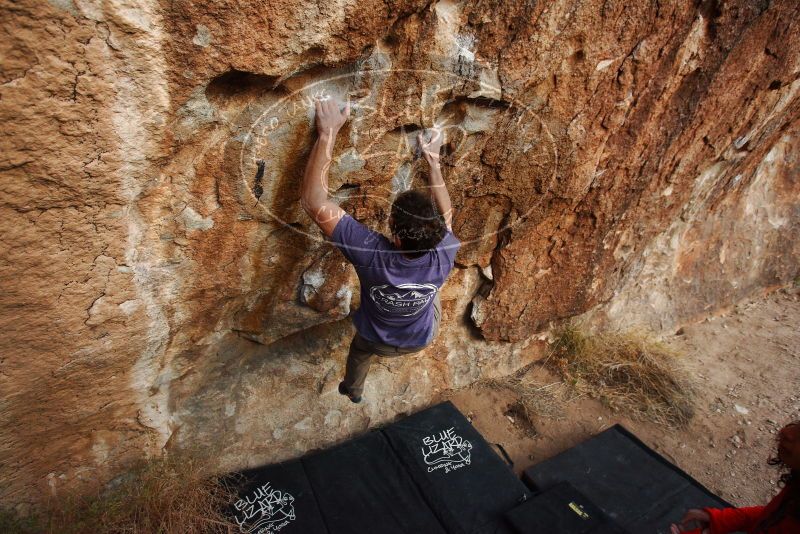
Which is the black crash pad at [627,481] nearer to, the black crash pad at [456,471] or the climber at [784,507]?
the black crash pad at [456,471]

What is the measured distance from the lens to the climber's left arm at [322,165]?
1.63 metres

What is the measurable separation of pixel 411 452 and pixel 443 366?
68 cm

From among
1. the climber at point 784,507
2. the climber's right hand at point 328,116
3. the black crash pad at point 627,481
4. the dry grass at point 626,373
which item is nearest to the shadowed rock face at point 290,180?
Result: the climber's right hand at point 328,116

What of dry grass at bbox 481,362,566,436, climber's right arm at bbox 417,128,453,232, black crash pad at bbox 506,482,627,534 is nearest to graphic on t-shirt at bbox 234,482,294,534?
black crash pad at bbox 506,482,627,534

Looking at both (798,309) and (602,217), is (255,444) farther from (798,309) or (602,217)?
(798,309)

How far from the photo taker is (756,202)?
4086 mm

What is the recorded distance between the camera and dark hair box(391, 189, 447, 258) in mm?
1591

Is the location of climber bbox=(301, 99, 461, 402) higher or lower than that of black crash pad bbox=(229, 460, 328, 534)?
higher

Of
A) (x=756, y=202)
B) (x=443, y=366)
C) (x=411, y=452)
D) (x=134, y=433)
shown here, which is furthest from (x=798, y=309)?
(x=134, y=433)

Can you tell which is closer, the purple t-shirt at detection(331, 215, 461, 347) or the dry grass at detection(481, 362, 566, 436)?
the purple t-shirt at detection(331, 215, 461, 347)

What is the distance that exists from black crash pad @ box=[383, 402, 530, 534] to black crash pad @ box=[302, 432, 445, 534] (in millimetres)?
70

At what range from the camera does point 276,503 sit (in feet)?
7.16

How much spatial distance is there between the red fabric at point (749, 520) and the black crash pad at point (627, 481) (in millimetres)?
713

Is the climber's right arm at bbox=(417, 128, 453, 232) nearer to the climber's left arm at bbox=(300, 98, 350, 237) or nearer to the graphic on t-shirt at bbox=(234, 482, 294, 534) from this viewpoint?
the climber's left arm at bbox=(300, 98, 350, 237)
